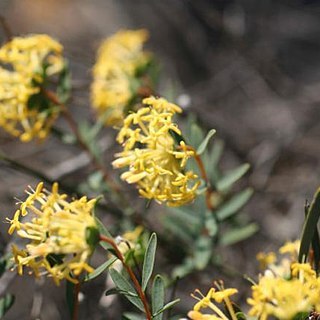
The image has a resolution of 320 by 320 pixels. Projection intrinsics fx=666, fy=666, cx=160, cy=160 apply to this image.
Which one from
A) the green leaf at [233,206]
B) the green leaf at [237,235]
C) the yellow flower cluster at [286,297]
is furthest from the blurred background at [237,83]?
the yellow flower cluster at [286,297]

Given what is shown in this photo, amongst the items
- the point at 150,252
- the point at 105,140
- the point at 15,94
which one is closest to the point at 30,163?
the point at 105,140

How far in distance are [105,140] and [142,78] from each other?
3.44 ft

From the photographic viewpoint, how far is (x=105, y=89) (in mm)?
3178

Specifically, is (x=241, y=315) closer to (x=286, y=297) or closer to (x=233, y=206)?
(x=286, y=297)

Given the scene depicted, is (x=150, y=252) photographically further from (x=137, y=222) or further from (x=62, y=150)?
(x=62, y=150)

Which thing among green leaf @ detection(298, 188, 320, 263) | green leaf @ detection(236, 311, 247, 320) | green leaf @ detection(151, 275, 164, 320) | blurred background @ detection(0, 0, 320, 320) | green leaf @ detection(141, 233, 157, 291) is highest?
green leaf @ detection(298, 188, 320, 263)

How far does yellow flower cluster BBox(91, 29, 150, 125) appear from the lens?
3080 millimetres

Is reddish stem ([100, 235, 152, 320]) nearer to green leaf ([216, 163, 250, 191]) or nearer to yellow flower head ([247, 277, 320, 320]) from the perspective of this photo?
yellow flower head ([247, 277, 320, 320])

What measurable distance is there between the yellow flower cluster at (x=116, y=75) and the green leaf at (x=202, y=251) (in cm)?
66

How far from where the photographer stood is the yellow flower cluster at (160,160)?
211 centimetres

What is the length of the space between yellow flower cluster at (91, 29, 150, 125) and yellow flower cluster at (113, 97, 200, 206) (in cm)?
79

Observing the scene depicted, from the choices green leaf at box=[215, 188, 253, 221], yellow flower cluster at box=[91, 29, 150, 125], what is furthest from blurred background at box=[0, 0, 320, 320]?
green leaf at box=[215, 188, 253, 221]

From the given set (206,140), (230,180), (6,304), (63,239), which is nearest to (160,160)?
(206,140)

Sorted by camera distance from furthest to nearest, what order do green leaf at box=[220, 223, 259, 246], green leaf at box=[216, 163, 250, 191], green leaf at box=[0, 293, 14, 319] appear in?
green leaf at box=[220, 223, 259, 246], green leaf at box=[216, 163, 250, 191], green leaf at box=[0, 293, 14, 319]
